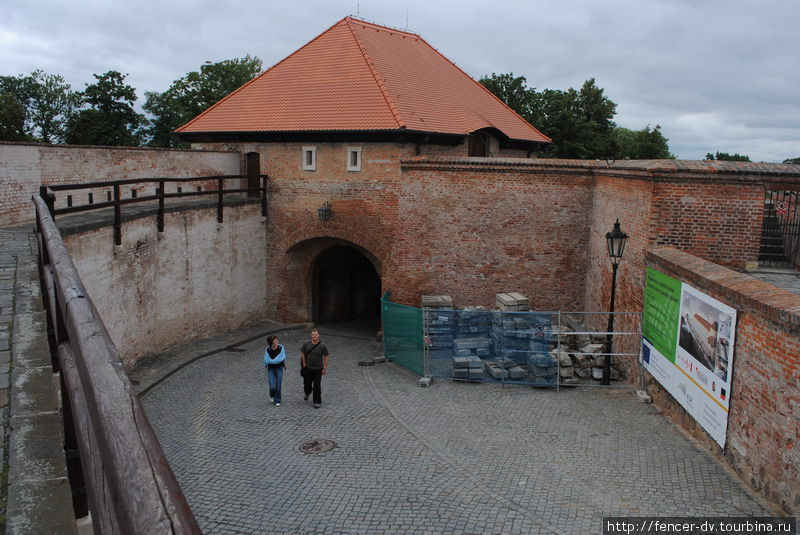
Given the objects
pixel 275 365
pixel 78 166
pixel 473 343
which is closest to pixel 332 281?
pixel 473 343

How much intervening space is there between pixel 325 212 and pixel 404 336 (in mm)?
5108

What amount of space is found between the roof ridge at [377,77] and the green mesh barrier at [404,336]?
517 cm

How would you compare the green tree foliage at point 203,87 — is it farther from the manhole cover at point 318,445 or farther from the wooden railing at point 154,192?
the manhole cover at point 318,445

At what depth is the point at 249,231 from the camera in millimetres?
18641

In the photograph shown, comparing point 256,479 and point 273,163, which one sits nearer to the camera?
point 256,479

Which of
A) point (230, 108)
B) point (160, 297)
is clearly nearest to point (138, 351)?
point (160, 297)

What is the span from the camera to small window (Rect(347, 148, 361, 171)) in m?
17.6

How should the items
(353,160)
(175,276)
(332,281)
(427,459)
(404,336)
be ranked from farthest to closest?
(332,281)
(353,160)
(175,276)
(404,336)
(427,459)

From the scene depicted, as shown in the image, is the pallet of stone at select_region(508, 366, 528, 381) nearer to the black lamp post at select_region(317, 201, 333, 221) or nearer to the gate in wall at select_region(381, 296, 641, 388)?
the gate in wall at select_region(381, 296, 641, 388)

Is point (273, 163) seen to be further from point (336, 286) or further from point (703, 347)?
point (703, 347)

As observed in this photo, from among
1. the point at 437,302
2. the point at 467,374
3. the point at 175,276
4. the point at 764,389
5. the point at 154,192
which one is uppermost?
the point at 154,192

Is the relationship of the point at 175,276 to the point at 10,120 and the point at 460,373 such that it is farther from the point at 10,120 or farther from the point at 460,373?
the point at 10,120

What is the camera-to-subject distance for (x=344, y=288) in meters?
22.0

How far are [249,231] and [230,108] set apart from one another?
4.77 meters
